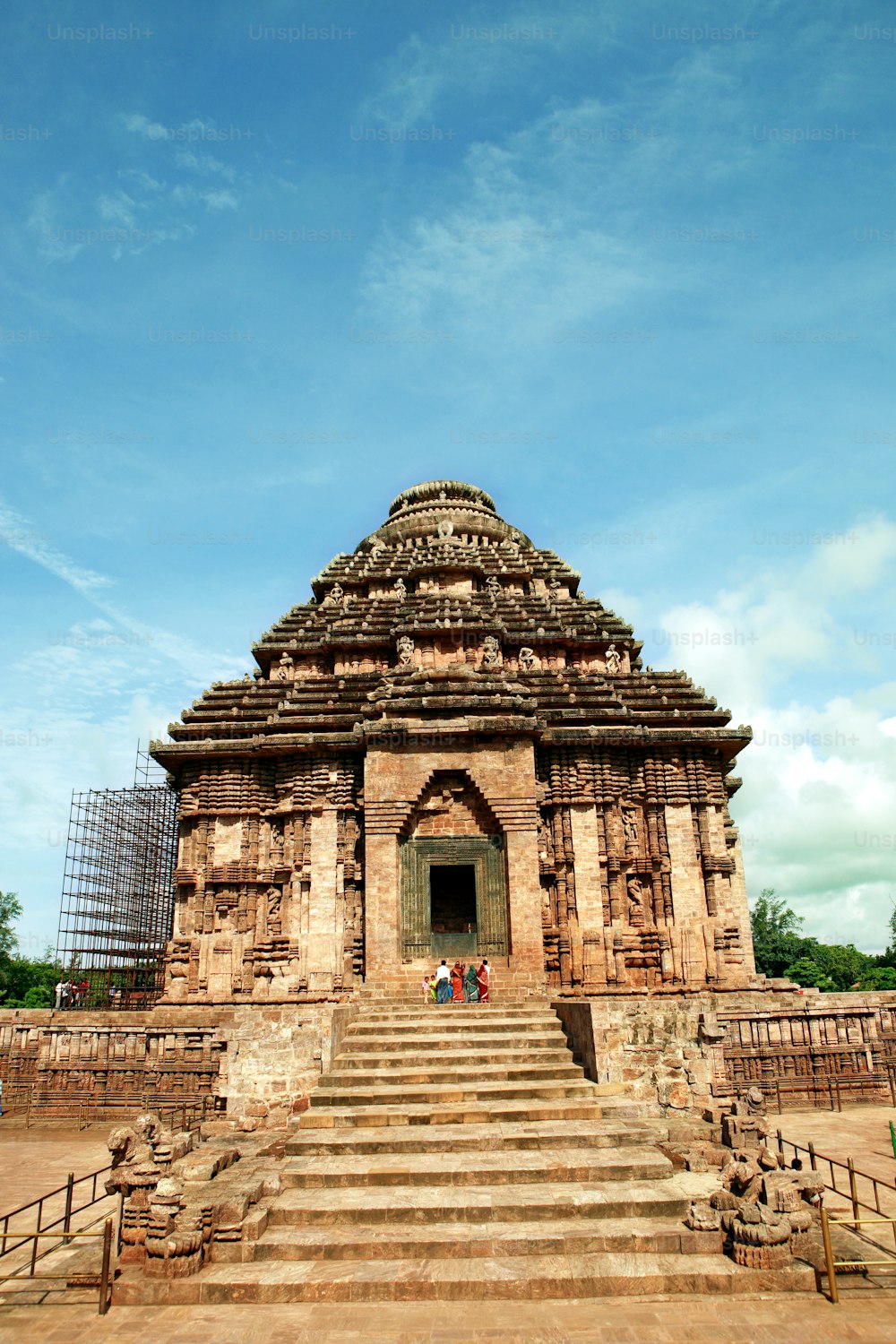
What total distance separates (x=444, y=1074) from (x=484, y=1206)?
13.6 ft

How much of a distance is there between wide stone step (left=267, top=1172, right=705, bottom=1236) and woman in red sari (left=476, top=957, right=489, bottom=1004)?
774 centimetres

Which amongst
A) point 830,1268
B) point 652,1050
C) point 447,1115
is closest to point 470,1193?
point 447,1115

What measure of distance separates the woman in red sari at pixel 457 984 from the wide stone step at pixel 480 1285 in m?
9.50

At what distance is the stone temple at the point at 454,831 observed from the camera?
777 inches

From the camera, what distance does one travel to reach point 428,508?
1277 inches

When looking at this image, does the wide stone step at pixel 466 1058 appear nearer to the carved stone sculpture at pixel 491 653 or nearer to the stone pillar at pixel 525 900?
the stone pillar at pixel 525 900

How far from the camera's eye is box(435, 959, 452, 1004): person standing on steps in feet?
57.6

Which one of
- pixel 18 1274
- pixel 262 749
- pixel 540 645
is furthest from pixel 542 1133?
pixel 540 645

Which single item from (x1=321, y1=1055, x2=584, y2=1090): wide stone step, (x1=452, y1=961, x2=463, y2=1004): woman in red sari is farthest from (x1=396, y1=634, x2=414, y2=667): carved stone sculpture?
(x1=321, y1=1055, x2=584, y2=1090): wide stone step

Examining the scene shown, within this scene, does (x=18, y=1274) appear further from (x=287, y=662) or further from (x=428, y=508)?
(x=428, y=508)

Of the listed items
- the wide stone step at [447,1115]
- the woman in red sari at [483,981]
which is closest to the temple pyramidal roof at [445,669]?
the woman in red sari at [483,981]

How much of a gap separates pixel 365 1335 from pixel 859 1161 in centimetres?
854

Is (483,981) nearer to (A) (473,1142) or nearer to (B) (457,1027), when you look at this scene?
(B) (457,1027)

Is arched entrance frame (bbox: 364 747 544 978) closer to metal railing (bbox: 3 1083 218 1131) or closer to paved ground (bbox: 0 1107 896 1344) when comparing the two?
metal railing (bbox: 3 1083 218 1131)
